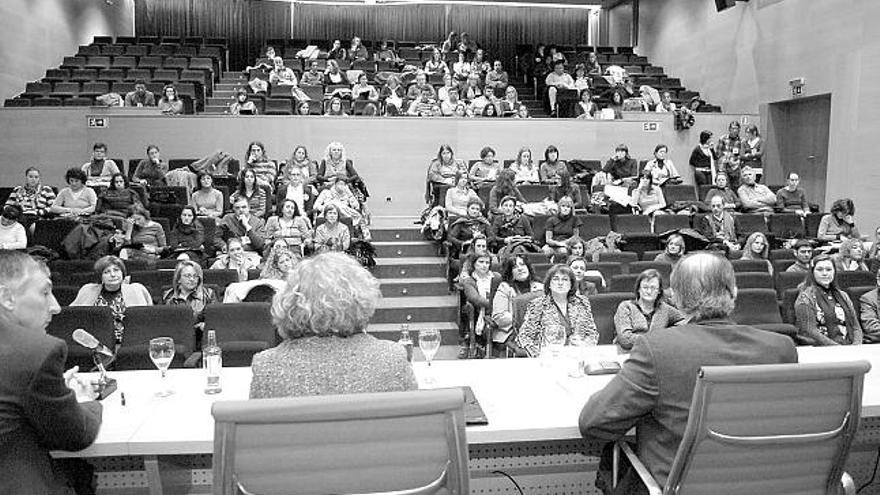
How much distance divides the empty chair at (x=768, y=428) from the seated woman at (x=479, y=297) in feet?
10.8

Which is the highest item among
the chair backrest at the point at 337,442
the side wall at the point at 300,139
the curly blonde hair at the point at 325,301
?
the side wall at the point at 300,139

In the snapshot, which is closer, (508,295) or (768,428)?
(768,428)

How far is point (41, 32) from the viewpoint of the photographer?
13.1 meters

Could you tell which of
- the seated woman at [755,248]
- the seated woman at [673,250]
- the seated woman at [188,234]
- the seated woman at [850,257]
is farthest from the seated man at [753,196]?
the seated woman at [188,234]

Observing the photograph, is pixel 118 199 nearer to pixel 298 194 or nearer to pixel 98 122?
pixel 298 194

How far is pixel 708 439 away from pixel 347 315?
0.89 m

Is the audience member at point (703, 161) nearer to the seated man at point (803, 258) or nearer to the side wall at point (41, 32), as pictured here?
the seated man at point (803, 258)

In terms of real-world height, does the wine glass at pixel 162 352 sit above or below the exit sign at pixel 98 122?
below

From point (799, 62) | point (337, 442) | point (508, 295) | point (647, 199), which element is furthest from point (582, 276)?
point (799, 62)

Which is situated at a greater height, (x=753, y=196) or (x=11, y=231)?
(x=753, y=196)

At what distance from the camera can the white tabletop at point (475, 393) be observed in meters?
2.03

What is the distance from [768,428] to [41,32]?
47.7 ft

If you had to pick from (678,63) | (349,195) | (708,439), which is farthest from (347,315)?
(678,63)

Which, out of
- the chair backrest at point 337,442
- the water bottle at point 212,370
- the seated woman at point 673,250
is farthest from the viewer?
the seated woman at point 673,250
